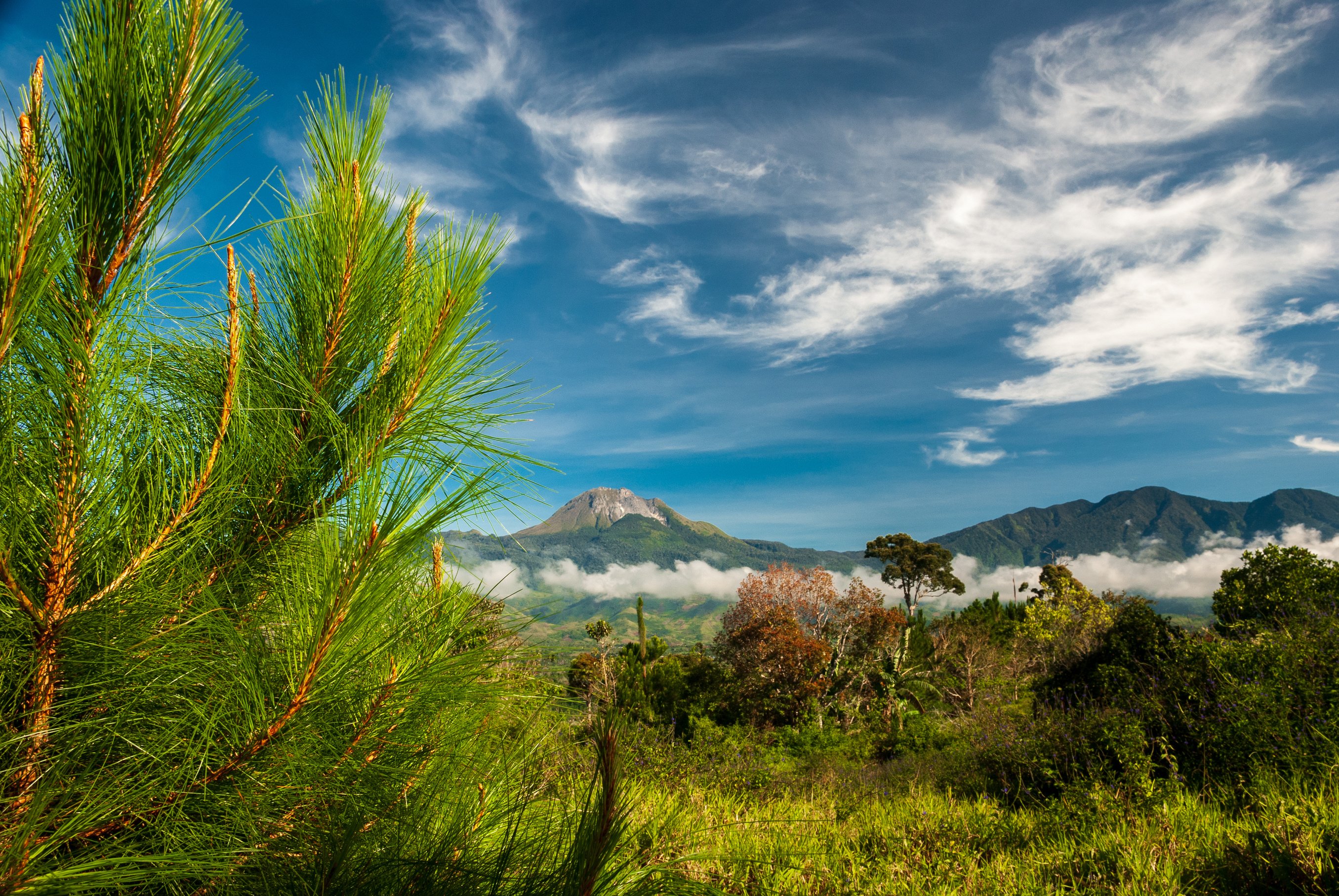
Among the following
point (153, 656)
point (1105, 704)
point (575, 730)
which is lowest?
point (1105, 704)

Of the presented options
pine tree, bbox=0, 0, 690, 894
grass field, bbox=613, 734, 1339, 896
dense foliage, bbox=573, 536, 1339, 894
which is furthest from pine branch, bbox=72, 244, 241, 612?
grass field, bbox=613, 734, 1339, 896

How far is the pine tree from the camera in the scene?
1364 millimetres

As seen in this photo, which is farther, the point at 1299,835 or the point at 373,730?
the point at 1299,835

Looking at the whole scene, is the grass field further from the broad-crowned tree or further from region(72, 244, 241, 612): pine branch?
the broad-crowned tree

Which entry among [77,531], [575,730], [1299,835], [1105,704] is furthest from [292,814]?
[1105,704]

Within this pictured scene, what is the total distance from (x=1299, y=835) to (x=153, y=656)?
5.27 metres

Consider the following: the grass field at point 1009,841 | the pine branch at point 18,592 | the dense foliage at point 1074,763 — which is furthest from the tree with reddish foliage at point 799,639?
the pine branch at point 18,592

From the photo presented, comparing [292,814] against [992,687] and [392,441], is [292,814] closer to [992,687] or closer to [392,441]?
[392,441]

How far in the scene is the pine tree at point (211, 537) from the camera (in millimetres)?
1364

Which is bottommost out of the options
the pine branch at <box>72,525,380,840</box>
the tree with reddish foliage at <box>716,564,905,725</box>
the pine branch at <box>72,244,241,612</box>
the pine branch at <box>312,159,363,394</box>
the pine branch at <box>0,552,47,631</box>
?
the tree with reddish foliage at <box>716,564,905,725</box>

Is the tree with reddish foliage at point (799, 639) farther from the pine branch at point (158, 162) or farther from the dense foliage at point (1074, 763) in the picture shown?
the pine branch at point (158, 162)

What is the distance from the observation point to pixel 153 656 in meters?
1.57

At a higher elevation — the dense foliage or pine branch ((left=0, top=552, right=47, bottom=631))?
pine branch ((left=0, top=552, right=47, bottom=631))

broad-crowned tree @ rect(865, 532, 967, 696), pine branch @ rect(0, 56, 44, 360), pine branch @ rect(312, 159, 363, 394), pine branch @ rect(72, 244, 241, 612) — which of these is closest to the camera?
pine branch @ rect(0, 56, 44, 360)
